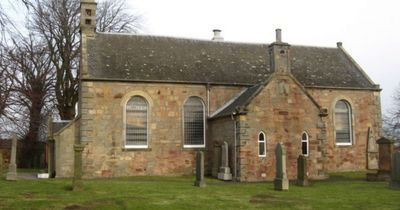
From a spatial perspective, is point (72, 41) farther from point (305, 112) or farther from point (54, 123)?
point (305, 112)

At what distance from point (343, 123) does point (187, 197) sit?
2008cm

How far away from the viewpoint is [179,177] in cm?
2841

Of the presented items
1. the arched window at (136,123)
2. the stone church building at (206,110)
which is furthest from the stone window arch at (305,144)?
the arched window at (136,123)

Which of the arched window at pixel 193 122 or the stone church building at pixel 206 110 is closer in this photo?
the stone church building at pixel 206 110

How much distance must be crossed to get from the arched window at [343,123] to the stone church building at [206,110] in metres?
0.07

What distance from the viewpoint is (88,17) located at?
3167cm

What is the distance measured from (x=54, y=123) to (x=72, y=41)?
12.8 metres

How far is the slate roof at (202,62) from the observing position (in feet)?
97.0

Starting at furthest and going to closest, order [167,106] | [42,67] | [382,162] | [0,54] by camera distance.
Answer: [42,67] < [167,106] < [382,162] < [0,54]

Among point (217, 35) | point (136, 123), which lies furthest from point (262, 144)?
→ point (217, 35)

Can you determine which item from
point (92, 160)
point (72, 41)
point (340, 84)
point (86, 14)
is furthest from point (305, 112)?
point (72, 41)

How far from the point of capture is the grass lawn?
1496cm

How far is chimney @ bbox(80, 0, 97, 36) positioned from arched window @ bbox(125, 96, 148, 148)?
6201mm

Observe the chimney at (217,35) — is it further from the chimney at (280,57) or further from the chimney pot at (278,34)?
the chimney at (280,57)
